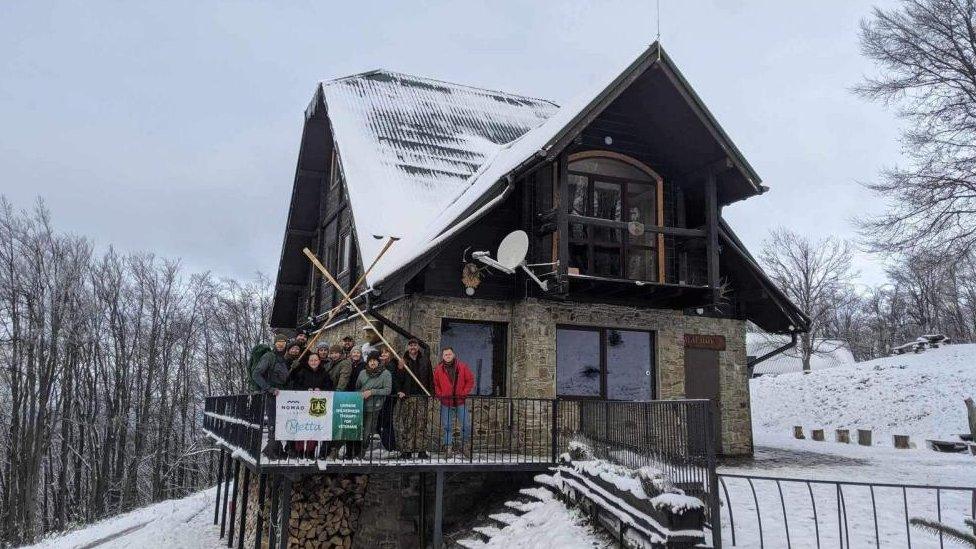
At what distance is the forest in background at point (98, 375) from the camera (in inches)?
1130

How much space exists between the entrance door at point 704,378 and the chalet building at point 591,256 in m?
0.03

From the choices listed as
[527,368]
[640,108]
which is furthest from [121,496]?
[640,108]

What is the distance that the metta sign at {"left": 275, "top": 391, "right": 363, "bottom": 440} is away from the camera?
31.9 ft

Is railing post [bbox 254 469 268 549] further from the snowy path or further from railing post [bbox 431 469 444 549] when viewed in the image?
the snowy path

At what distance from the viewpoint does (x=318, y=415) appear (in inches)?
390

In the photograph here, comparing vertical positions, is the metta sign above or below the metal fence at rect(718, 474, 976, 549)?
above

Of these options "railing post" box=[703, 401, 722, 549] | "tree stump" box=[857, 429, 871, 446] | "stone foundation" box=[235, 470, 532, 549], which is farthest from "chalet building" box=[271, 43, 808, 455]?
"tree stump" box=[857, 429, 871, 446]

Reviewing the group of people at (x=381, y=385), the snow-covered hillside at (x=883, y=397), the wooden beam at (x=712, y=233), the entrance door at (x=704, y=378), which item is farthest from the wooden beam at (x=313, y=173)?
the snow-covered hillside at (x=883, y=397)

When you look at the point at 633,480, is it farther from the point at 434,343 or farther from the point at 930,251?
the point at 930,251

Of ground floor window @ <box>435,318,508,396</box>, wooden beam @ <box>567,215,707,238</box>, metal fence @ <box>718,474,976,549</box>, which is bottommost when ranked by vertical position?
metal fence @ <box>718,474,976,549</box>

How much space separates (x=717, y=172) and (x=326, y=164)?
37.5 ft

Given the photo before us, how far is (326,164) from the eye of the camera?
67.2ft

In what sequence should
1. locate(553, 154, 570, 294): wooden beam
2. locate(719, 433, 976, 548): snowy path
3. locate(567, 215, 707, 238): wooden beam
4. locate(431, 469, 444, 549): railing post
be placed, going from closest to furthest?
locate(719, 433, 976, 548): snowy path → locate(431, 469, 444, 549): railing post → locate(553, 154, 570, 294): wooden beam → locate(567, 215, 707, 238): wooden beam

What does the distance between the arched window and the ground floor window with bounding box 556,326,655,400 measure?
1210 millimetres
